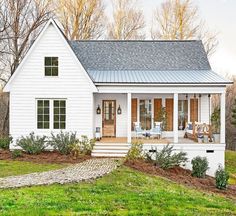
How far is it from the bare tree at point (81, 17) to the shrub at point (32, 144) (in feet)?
57.9

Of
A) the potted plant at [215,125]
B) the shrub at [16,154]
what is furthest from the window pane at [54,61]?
the potted plant at [215,125]

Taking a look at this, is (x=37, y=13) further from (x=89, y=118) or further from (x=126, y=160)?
(x=126, y=160)

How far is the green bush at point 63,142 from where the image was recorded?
17719 mm

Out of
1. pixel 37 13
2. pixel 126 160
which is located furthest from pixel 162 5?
pixel 126 160

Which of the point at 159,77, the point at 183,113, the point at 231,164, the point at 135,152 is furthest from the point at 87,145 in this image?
the point at 231,164

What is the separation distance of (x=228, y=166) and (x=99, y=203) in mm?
17364

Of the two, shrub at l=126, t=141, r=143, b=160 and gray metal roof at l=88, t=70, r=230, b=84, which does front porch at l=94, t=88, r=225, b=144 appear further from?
shrub at l=126, t=141, r=143, b=160

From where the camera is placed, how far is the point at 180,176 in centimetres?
1540

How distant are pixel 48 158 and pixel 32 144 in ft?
4.84

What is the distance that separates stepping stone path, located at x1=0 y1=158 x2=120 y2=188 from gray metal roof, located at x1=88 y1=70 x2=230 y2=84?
18.1 feet

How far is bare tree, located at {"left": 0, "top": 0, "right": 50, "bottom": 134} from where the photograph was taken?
99.3ft

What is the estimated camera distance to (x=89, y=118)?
18.8 m

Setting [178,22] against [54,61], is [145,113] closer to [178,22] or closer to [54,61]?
[54,61]

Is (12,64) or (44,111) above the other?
(12,64)
